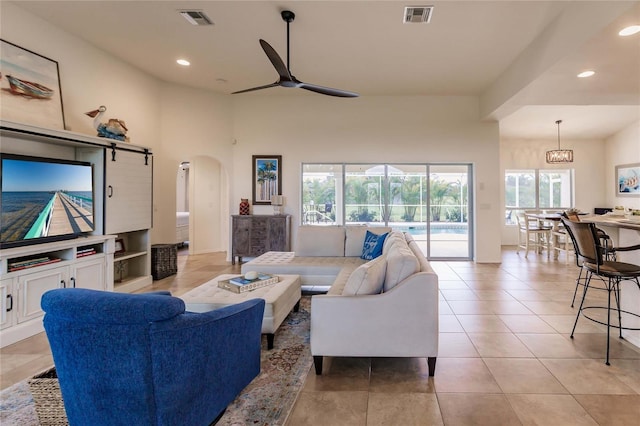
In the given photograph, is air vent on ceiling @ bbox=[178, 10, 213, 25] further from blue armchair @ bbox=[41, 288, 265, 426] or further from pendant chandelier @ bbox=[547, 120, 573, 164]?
pendant chandelier @ bbox=[547, 120, 573, 164]

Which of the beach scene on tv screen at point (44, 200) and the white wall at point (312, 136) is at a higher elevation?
the white wall at point (312, 136)

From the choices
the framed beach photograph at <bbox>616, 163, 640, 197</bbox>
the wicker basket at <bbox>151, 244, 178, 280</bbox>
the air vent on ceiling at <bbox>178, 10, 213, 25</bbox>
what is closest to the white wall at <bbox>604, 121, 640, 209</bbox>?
the framed beach photograph at <bbox>616, 163, 640, 197</bbox>

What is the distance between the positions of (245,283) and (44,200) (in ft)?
7.90

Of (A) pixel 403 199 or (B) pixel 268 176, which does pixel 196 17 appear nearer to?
(B) pixel 268 176

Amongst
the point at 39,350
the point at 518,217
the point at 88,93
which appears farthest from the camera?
the point at 518,217

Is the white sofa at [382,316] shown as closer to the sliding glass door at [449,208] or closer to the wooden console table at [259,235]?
the wooden console table at [259,235]

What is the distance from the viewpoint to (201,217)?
24.9ft

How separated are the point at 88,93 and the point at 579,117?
385 inches

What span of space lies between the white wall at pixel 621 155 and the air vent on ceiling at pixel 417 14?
7598 mm

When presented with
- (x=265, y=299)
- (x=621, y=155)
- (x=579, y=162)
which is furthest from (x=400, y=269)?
(x=621, y=155)

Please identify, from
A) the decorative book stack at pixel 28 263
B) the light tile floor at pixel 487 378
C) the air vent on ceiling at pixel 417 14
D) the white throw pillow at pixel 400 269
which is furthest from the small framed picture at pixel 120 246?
the air vent on ceiling at pixel 417 14

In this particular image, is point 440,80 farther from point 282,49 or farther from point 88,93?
point 88,93

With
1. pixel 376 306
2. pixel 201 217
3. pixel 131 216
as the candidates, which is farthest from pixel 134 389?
pixel 201 217

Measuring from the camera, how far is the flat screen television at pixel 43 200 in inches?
115
